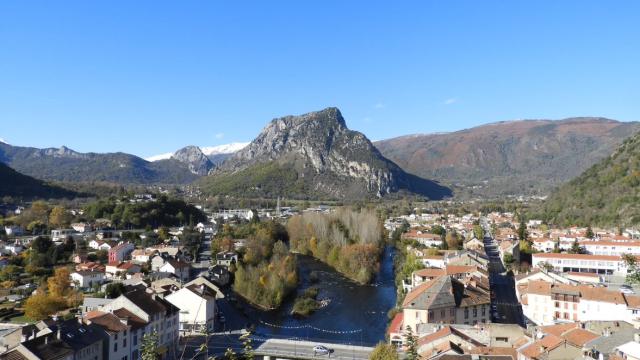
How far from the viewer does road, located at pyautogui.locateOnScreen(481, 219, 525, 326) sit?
3728cm

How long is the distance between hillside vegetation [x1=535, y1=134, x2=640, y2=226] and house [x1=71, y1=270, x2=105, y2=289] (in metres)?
70.9

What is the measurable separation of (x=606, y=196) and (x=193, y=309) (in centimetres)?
7269

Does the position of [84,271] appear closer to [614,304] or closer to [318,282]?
[318,282]

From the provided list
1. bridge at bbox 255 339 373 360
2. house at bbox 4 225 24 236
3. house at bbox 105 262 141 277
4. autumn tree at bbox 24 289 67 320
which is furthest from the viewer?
Result: house at bbox 4 225 24 236

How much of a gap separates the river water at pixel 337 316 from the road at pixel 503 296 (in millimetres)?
8843

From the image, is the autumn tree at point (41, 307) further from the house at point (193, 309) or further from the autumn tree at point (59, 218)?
the autumn tree at point (59, 218)

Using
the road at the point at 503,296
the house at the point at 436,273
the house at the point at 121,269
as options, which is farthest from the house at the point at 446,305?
the house at the point at 121,269

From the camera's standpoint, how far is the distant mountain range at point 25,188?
12353 cm

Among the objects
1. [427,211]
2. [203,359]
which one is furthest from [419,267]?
[427,211]

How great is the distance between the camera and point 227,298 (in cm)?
4753

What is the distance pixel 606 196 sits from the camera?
8338 cm

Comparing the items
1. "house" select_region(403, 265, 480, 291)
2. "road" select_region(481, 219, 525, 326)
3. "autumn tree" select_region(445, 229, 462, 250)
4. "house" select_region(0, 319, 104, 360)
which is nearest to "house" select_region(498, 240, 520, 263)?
"road" select_region(481, 219, 525, 326)

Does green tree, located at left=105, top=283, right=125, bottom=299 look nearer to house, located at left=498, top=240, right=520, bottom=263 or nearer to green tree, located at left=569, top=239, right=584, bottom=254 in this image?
house, located at left=498, top=240, right=520, bottom=263

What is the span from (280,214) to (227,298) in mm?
79703
